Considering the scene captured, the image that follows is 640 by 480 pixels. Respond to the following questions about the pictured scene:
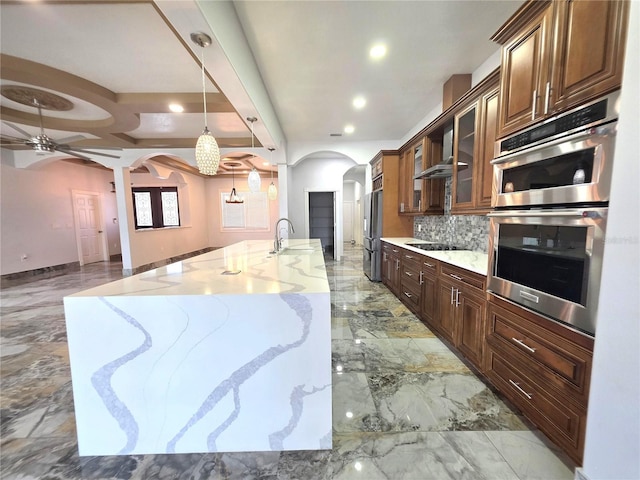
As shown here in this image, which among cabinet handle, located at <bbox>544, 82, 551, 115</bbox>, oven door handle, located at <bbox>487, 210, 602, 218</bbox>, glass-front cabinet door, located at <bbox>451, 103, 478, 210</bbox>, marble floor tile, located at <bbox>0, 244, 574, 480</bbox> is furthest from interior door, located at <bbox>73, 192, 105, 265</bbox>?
cabinet handle, located at <bbox>544, 82, 551, 115</bbox>

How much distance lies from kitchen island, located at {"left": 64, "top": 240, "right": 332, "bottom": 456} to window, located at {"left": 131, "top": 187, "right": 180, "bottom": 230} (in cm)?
771

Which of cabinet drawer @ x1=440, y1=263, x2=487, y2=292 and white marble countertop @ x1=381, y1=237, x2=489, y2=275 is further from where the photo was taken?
white marble countertop @ x1=381, y1=237, x2=489, y2=275

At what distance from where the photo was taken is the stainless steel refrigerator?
448 cm

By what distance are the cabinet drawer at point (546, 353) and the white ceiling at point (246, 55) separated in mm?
2382

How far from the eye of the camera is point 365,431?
1.44 metres

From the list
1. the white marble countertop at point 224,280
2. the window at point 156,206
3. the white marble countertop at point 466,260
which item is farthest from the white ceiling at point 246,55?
the window at point 156,206

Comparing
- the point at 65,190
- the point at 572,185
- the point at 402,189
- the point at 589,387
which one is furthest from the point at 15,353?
the point at 65,190

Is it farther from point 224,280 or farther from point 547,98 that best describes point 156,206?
point 547,98

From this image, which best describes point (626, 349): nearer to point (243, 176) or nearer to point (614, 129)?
point (614, 129)

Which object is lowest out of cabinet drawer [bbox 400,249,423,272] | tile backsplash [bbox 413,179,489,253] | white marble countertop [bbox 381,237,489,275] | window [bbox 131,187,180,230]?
cabinet drawer [bbox 400,249,423,272]

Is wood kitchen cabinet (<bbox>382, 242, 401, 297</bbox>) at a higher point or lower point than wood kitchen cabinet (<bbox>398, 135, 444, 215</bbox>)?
lower

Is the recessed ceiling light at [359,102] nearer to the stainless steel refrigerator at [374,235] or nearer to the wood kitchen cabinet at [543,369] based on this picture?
the stainless steel refrigerator at [374,235]

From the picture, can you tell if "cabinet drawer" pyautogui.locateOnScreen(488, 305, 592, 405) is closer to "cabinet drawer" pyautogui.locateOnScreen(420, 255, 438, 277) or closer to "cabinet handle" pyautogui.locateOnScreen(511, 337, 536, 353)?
"cabinet handle" pyautogui.locateOnScreen(511, 337, 536, 353)

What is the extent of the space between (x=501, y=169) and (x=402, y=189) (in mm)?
2660
